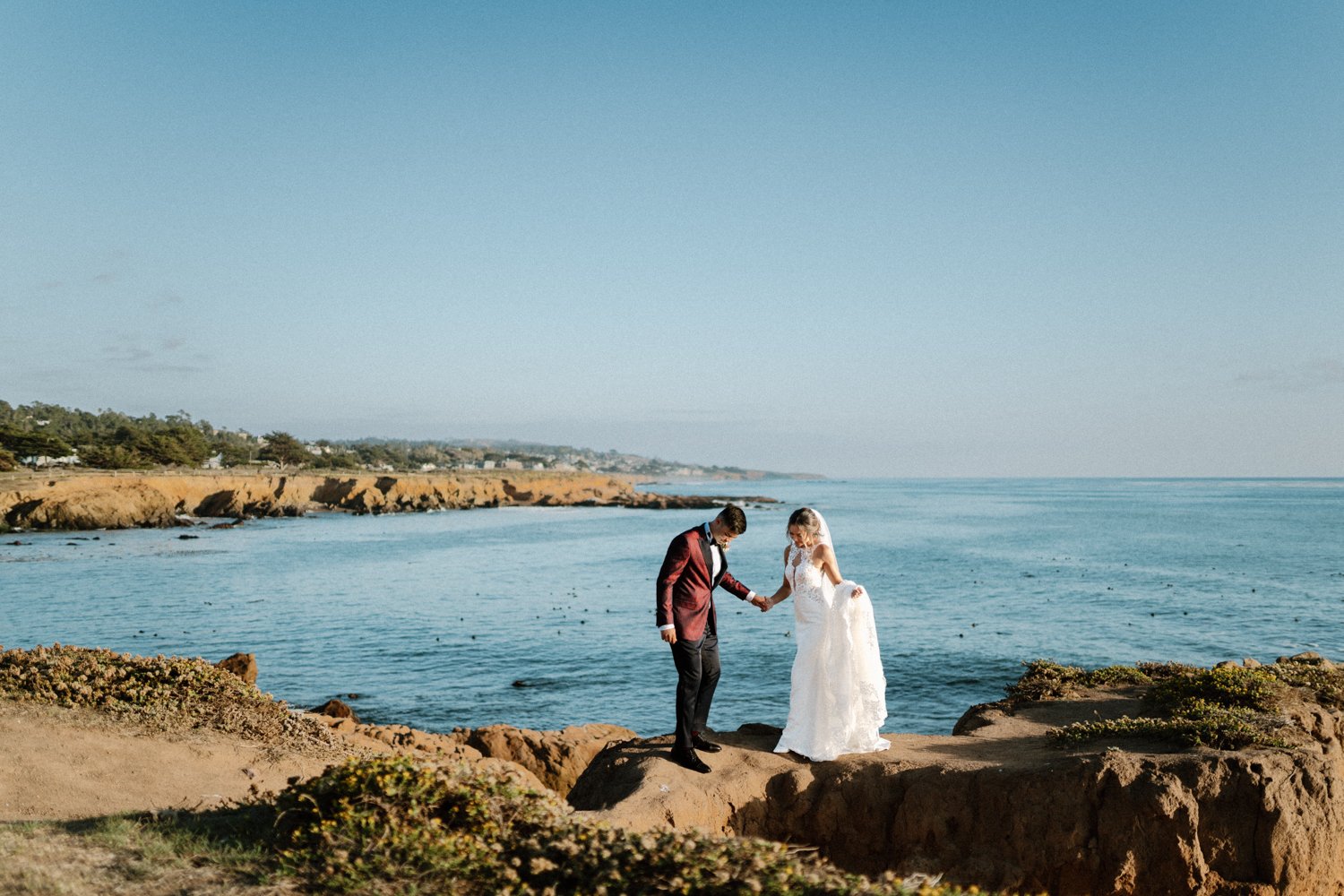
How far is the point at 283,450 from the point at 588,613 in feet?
367

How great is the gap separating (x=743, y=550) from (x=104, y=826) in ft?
175

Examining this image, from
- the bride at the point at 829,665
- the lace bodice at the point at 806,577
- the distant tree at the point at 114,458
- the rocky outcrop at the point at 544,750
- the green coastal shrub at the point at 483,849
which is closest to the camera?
the green coastal shrub at the point at 483,849

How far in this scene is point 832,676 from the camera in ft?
29.7

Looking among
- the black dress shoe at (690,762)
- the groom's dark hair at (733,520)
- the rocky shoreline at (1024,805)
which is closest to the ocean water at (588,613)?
the rocky shoreline at (1024,805)

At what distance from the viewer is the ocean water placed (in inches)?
800

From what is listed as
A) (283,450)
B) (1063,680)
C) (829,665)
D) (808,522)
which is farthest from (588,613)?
(283,450)

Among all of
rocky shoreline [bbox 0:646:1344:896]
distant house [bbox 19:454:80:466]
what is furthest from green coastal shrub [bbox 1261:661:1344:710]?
distant house [bbox 19:454:80:466]

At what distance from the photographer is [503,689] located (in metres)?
20.7

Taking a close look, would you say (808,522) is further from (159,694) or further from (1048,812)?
(159,694)

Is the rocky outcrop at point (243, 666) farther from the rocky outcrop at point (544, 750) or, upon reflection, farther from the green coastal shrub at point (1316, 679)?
the green coastal shrub at point (1316, 679)

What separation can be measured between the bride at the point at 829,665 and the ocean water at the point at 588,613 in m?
8.36

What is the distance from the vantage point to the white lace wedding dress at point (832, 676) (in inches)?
355

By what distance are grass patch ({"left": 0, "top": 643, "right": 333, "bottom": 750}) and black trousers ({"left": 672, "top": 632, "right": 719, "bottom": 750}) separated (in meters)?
5.80

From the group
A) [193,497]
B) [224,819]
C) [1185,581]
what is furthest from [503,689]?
[193,497]
